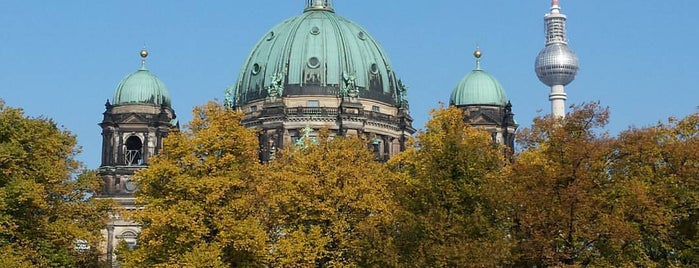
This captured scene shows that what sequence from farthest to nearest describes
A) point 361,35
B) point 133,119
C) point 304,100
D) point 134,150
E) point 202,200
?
point 361,35 → point 304,100 → point 134,150 → point 133,119 → point 202,200

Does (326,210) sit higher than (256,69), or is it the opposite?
(256,69)

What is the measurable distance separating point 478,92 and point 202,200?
2671 inches

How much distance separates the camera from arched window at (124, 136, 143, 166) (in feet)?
375

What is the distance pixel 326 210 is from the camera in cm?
5669

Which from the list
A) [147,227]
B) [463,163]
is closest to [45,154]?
[147,227]

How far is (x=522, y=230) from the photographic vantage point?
52.7m

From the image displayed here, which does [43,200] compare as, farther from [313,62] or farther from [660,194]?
[313,62]

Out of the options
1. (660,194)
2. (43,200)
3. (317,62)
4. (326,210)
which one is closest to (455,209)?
(326,210)

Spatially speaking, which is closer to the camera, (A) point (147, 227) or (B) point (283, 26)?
(A) point (147, 227)

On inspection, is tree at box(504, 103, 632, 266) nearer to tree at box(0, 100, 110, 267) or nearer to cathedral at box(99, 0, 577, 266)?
tree at box(0, 100, 110, 267)

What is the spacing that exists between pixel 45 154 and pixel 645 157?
99.9 ft

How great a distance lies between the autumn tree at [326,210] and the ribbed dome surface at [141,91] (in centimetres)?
5739

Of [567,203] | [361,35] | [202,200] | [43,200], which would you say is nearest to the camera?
[567,203]

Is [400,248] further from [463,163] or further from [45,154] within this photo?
[45,154]
